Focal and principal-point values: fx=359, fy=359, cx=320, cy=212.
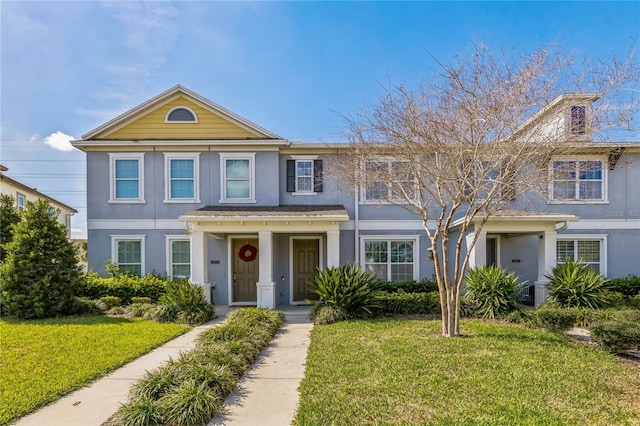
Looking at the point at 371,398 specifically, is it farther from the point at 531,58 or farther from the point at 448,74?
the point at 531,58

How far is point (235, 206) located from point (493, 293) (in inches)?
353

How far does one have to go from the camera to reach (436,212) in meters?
13.5

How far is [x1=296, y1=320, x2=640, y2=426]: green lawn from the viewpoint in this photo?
4301 millimetres

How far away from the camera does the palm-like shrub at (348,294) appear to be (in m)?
9.85

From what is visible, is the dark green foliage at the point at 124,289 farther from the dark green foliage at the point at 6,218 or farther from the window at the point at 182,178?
the dark green foliage at the point at 6,218

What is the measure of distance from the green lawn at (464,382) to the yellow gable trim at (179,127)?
881cm

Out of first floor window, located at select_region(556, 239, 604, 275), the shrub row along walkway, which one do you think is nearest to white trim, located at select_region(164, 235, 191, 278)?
the shrub row along walkway

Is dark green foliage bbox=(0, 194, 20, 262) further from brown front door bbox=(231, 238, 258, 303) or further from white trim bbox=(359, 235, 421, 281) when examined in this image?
white trim bbox=(359, 235, 421, 281)

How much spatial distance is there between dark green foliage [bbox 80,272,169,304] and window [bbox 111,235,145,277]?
1062mm

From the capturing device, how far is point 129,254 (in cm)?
1347

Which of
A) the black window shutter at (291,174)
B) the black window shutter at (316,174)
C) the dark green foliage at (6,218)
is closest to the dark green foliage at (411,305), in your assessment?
the black window shutter at (316,174)

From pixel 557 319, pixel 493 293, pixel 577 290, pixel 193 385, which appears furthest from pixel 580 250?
pixel 193 385

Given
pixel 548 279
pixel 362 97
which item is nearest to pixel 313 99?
pixel 362 97

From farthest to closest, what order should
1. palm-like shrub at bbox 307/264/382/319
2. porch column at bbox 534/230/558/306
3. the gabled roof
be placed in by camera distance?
the gabled roof, porch column at bbox 534/230/558/306, palm-like shrub at bbox 307/264/382/319
